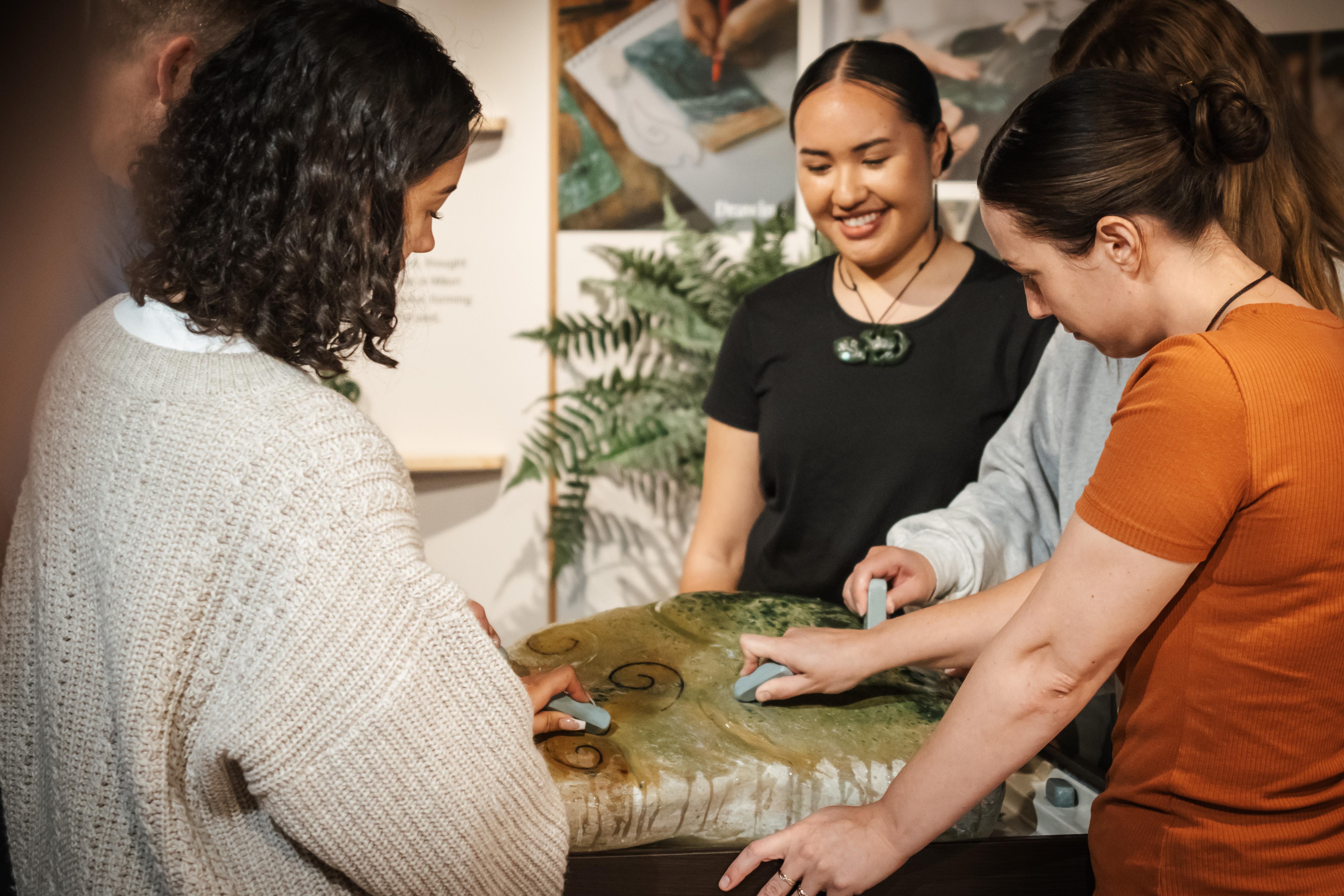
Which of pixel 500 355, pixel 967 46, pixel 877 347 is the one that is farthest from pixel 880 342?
pixel 500 355

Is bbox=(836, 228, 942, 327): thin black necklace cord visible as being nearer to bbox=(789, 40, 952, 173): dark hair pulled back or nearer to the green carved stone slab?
bbox=(789, 40, 952, 173): dark hair pulled back

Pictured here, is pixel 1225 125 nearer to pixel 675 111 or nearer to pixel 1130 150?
pixel 1130 150

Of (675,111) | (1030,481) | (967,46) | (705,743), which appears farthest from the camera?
(675,111)

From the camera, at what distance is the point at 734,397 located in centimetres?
200

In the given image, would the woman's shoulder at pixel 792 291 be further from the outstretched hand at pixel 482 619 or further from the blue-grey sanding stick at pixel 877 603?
the outstretched hand at pixel 482 619

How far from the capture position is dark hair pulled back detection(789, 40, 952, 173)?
1.75 meters

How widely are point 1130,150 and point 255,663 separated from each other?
0.96m

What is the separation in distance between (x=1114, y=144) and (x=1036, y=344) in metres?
0.86

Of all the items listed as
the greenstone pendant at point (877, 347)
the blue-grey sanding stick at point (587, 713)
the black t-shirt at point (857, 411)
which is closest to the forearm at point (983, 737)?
the blue-grey sanding stick at point (587, 713)

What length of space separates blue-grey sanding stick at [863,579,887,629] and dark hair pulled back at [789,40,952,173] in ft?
3.03

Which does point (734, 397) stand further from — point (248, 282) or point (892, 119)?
point (248, 282)

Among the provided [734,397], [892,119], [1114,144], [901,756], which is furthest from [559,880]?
[892,119]

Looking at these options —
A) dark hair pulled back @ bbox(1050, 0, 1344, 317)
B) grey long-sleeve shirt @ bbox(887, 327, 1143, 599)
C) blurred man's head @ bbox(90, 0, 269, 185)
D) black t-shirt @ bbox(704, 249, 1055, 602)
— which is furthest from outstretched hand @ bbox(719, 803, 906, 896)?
blurred man's head @ bbox(90, 0, 269, 185)

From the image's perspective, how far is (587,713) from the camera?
3.50 ft
